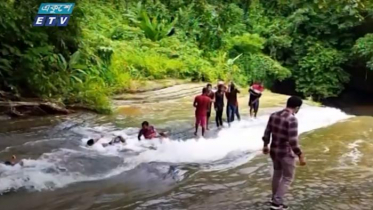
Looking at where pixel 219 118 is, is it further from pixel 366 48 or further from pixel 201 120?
pixel 366 48

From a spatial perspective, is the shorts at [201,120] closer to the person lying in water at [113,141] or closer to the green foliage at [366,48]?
the person lying in water at [113,141]

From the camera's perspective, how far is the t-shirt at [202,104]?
46.0ft

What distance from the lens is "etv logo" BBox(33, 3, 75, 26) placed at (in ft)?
49.4

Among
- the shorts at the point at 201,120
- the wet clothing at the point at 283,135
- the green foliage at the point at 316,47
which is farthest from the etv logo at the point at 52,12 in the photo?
the green foliage at the point at 316,47

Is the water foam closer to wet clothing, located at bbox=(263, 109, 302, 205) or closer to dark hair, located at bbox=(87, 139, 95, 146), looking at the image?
dark hair, located at bbox=(87, 139, 95, 146)

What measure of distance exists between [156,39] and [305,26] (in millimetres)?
8083

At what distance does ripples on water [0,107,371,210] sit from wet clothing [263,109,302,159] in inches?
49.1

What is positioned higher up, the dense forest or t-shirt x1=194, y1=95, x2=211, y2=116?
the dense forest

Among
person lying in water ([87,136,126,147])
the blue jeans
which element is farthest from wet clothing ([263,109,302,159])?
the blue jeans

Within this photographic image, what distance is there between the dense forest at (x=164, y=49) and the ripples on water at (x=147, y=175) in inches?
148

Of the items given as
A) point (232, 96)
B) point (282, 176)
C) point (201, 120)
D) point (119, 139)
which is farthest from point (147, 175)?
point (232, 96)

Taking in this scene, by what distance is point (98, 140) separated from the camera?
12.9m

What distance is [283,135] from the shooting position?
6.98 meters

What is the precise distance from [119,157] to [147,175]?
180cm
